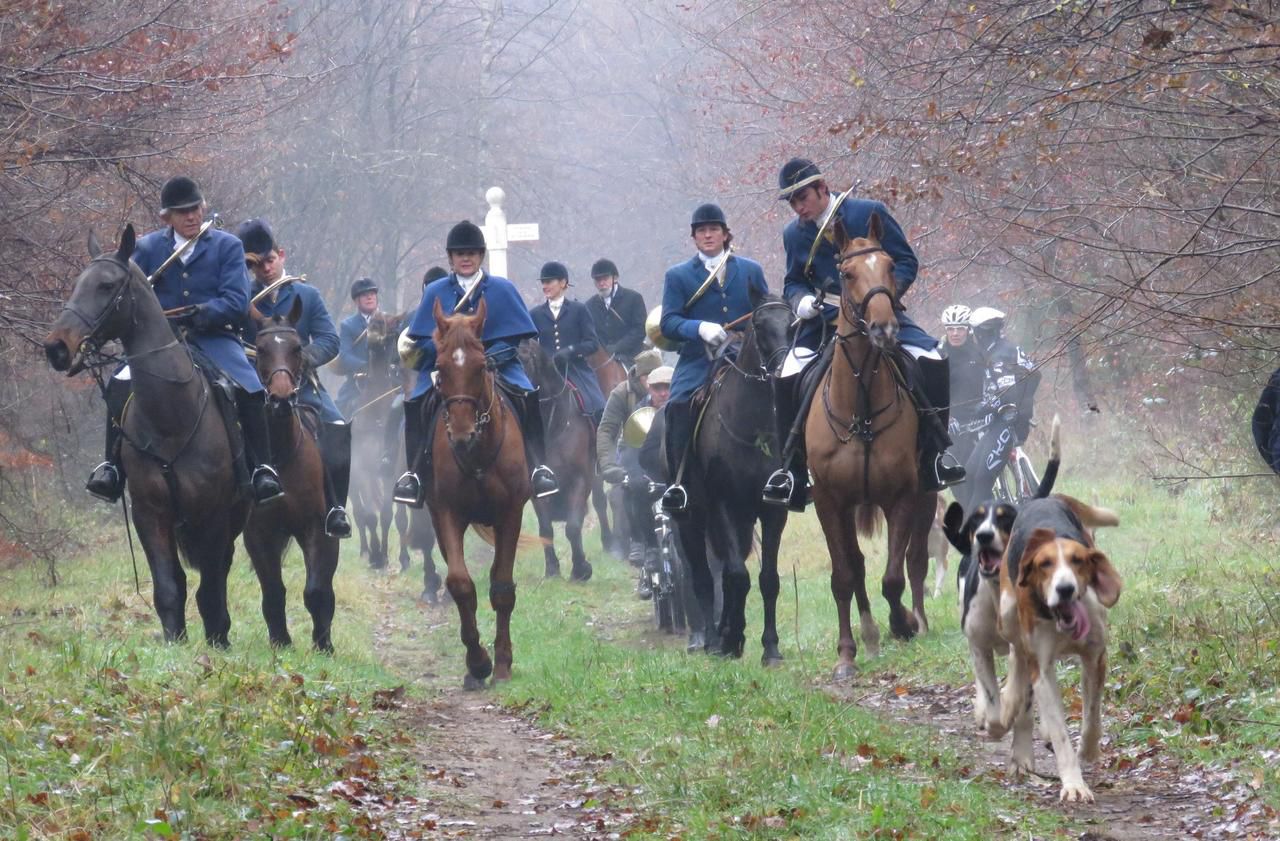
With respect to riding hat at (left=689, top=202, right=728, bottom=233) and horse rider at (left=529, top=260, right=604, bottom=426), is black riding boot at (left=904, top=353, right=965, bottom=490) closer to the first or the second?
riding hat at (left=689, top=202, right=728, bottom=233)

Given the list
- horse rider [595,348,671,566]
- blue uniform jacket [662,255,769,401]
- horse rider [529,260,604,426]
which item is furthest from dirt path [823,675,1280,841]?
horse rider [529,260,604,426]

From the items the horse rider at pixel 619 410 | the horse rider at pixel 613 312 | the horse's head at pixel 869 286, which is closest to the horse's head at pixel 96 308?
the horse's head at pixel 869 286

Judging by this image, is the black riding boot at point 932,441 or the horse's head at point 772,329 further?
the horse's head at point 772,329

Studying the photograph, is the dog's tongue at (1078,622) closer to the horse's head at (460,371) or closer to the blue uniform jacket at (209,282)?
the horse's head at (460,371)

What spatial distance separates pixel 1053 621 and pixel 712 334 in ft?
18.7

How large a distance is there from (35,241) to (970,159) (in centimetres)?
749

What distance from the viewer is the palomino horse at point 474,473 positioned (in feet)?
37.4

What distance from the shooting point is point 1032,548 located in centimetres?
657

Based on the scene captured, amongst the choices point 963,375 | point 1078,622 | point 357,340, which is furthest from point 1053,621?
point 357,340

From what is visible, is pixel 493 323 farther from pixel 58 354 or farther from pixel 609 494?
pixel 609 494

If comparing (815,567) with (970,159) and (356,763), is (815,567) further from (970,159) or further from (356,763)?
(356,763)

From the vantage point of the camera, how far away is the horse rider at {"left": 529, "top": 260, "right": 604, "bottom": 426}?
19172 mm

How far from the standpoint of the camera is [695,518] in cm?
1283

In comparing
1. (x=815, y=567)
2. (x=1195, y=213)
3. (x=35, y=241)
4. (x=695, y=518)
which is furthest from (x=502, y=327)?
(x=815, y=567)
